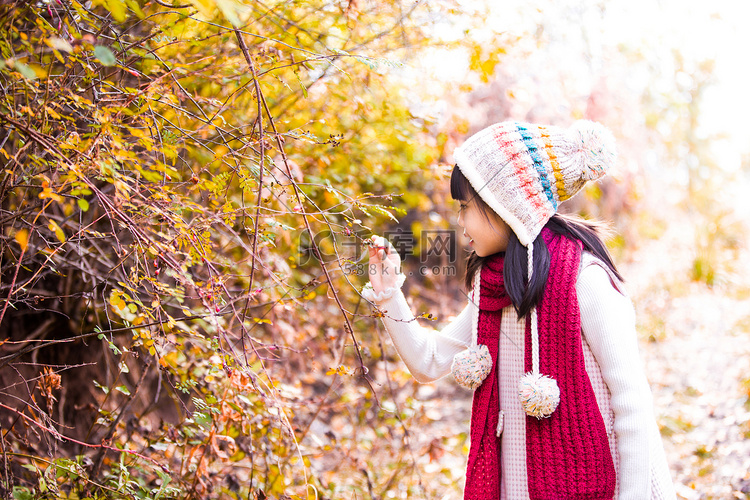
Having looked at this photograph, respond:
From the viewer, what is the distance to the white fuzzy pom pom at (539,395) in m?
1.35

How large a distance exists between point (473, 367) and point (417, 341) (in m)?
0.21

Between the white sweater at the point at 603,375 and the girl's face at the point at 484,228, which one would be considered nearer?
the white sweater at the point at 603,375

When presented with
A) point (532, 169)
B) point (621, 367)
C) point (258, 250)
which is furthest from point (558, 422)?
point (258, 250)

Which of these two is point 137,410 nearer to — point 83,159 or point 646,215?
point 83,159

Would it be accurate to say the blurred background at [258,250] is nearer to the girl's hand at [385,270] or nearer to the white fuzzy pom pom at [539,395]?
the girl's hand at [385,270]

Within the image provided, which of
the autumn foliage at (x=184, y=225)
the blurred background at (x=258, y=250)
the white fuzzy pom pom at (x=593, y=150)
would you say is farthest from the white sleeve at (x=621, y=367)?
the autumn foliage at (x=184, y=225)

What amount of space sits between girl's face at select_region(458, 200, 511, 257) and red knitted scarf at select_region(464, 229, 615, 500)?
0.19 ft

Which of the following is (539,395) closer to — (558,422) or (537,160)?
(558,422)

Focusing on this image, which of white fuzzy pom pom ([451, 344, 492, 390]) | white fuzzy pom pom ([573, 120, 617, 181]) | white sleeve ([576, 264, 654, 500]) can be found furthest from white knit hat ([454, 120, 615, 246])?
white fuzzy pom pom ([451, 344, 492, 390])

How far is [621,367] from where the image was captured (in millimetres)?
1342

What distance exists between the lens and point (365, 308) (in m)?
3.16

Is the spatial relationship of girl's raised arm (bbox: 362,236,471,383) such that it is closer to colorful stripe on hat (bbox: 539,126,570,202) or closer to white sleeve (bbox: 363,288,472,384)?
white sleeve (bbox: 363,288,472,384)

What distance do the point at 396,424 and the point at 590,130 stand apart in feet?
7.18

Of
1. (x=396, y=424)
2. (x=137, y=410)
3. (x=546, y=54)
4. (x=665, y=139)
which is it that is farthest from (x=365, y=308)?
(x=665, y=139)
